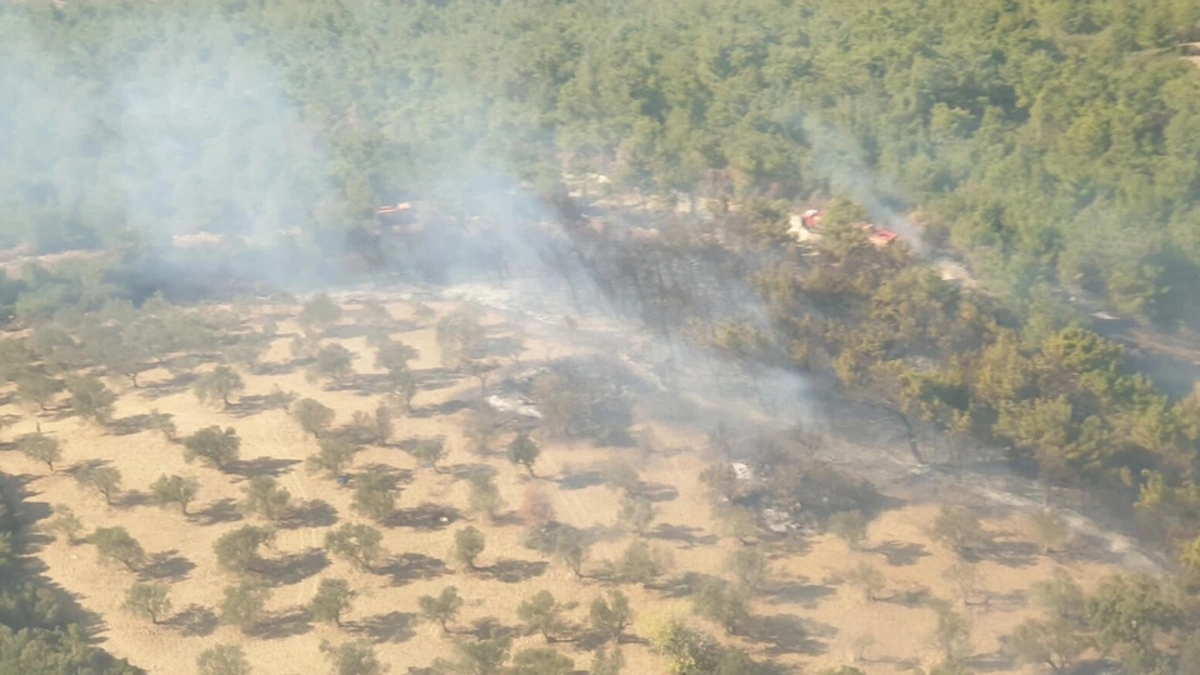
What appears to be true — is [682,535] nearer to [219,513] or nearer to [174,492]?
[219,513]

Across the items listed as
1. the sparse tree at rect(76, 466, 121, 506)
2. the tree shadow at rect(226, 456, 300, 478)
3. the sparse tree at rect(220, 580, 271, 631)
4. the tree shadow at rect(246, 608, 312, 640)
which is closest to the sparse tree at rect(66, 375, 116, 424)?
the sparse tree at rect(76, 466, 121, 506)

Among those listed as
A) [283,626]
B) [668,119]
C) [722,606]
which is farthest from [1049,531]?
[668,119]

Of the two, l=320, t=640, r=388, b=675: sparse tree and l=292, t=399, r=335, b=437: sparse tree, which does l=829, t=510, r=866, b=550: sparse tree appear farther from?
l=292, t=399, r=335, b=437: sparse tree

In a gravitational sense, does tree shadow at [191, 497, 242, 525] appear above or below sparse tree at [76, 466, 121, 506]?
below

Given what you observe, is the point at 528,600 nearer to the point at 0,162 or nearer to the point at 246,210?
the point at 246,210

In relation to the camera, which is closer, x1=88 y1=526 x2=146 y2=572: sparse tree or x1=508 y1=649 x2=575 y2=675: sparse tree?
x1=508 y1=649 x2=575 y2=675: sparse tree

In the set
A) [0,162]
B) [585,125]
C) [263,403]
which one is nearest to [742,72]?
[585,125]
